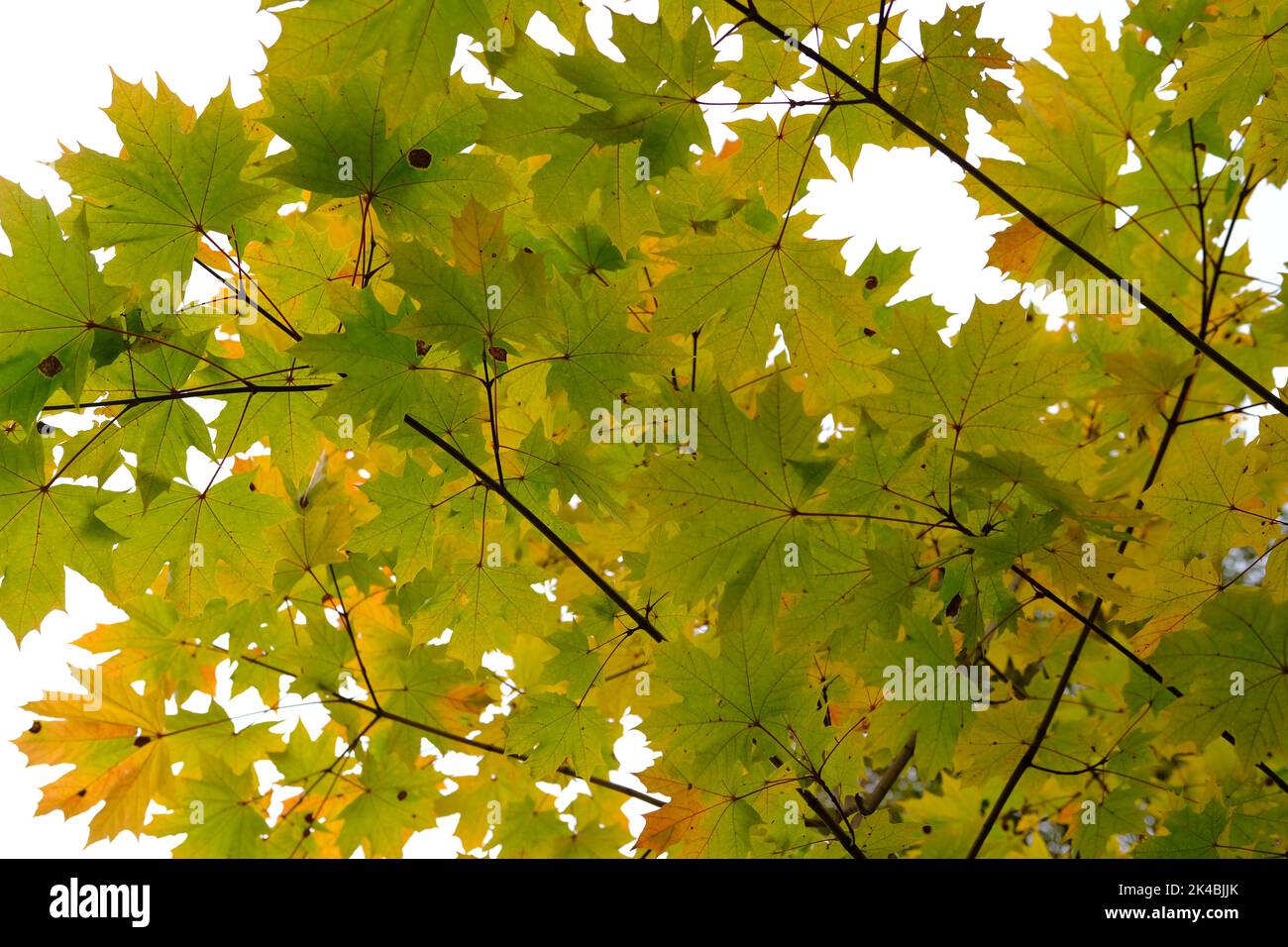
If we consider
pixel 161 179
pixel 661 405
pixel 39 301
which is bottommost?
pixel 661 405

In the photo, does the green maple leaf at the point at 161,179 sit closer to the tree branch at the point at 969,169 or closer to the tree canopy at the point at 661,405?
the tree canopy at the point at 661,405

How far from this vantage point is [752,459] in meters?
1.63

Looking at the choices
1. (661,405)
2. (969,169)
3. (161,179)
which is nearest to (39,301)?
(161,179)

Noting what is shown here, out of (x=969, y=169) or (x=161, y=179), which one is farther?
(x=161, y=179)

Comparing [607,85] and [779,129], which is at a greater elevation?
[779,129]

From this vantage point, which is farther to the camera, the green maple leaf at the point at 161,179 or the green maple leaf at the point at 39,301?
the green maple leaf at the point at 161,179

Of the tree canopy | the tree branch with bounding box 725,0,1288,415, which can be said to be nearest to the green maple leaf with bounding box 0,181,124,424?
the tree canopy

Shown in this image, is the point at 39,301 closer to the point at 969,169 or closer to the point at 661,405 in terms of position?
the point at 661,405

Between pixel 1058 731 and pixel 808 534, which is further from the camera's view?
pixel 1058 731

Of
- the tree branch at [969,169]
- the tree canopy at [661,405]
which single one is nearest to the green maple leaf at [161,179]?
the tree canopy at [661,405]

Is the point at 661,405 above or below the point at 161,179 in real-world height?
below
